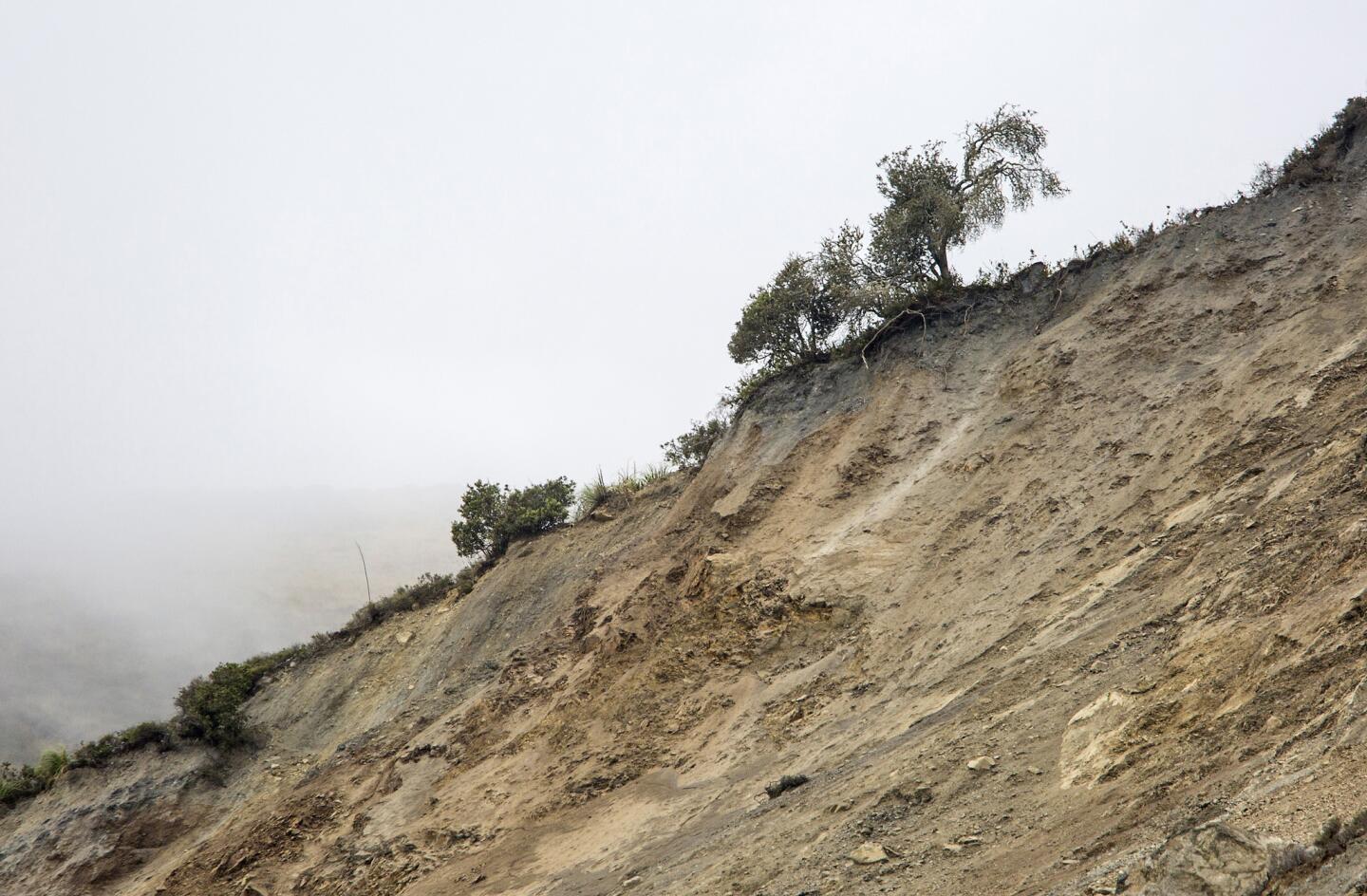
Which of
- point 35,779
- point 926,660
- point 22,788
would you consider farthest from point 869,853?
point 22,788

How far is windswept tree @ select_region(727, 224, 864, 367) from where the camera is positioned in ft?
67.5

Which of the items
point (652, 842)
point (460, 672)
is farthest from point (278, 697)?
point (652, 842)

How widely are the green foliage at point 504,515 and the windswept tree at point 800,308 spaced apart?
6034 mm

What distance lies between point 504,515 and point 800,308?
344 inches

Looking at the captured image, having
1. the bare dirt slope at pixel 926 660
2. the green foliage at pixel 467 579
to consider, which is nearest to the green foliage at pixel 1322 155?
the bare dirt slope at pixel 926 660

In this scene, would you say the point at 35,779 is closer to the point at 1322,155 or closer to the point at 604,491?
the point at 604,491

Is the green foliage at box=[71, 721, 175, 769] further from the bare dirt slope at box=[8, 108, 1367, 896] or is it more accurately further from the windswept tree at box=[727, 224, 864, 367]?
the windswept tree at box=[727, 224, 864, 367]

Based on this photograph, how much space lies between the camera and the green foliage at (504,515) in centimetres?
2239

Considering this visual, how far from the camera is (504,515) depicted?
22.8m

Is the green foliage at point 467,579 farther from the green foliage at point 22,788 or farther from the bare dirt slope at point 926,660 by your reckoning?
the green foliage at point 22,788

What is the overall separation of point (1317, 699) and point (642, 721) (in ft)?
30.7

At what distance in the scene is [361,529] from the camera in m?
68.8

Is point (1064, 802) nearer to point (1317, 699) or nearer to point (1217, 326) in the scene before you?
point (1317, 699)

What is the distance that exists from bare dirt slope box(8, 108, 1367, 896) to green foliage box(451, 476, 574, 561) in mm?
1129
